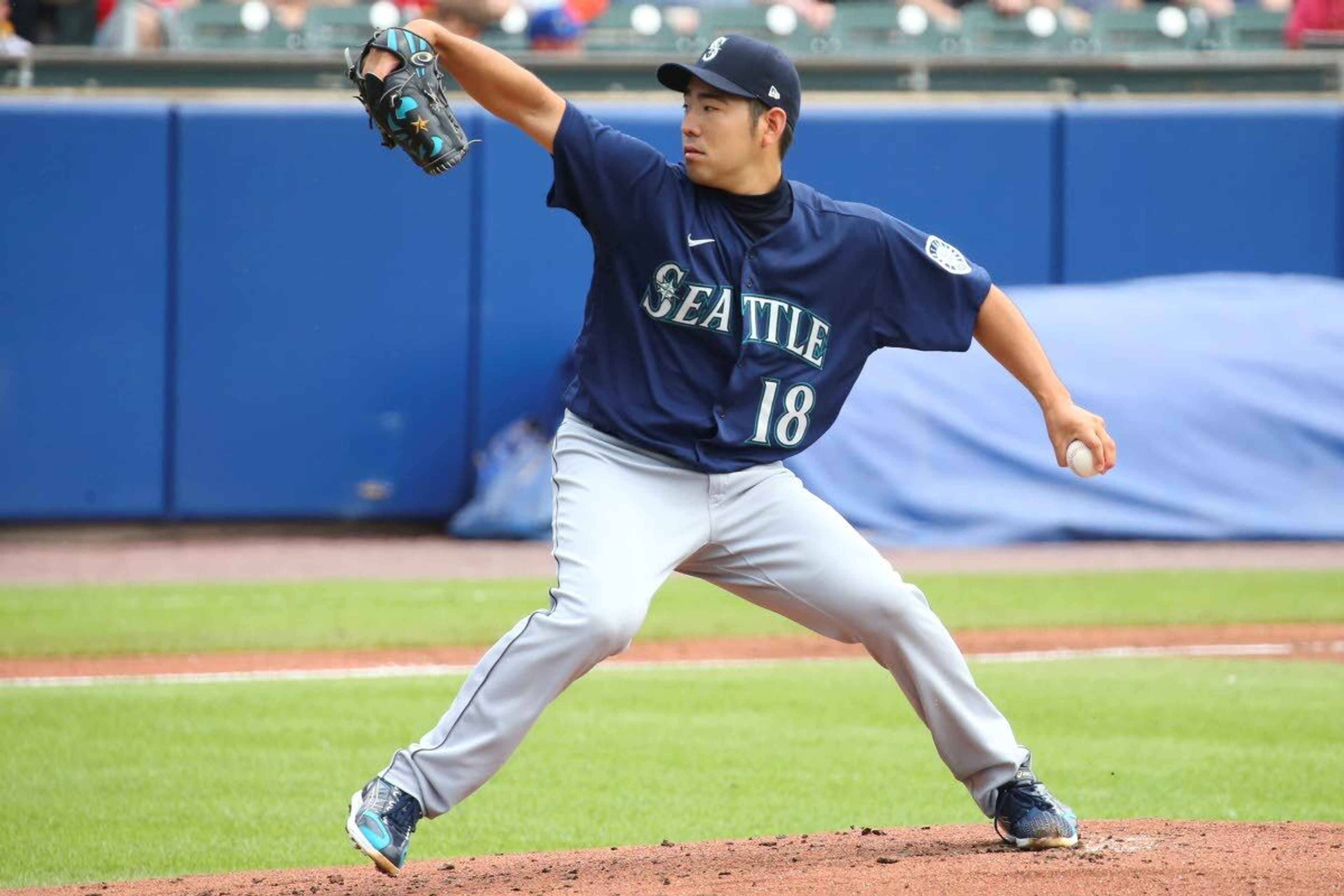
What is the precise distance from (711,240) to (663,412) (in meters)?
0.39

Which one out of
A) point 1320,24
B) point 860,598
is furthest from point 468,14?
point 860,598

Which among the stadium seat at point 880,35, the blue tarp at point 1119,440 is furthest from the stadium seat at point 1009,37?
the blue tarp at point 1119,440

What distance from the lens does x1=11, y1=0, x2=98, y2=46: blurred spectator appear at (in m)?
13.1

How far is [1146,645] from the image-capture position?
27.6ft

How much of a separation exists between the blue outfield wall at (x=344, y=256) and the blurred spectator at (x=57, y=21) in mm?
926

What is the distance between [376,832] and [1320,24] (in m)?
12.0

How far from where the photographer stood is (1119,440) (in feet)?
40.0

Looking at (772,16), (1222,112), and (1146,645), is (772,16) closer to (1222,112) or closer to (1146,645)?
(1222,112)

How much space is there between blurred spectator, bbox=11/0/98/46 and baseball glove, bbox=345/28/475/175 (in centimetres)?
1001

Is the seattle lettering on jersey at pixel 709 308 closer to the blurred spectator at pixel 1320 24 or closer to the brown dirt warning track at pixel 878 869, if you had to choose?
the brown dirt warning track at pixel 878 869

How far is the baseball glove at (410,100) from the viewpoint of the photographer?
3.86 metres

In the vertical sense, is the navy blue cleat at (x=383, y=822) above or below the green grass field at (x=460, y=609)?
above

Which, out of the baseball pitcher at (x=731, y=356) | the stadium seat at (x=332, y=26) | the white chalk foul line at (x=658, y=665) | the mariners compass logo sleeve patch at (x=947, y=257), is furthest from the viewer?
the stadium seat at (x=332, y=26)

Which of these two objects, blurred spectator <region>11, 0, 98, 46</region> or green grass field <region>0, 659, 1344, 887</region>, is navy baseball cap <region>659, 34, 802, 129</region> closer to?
green grass field <region>0, 659, 1344, 887</region>
